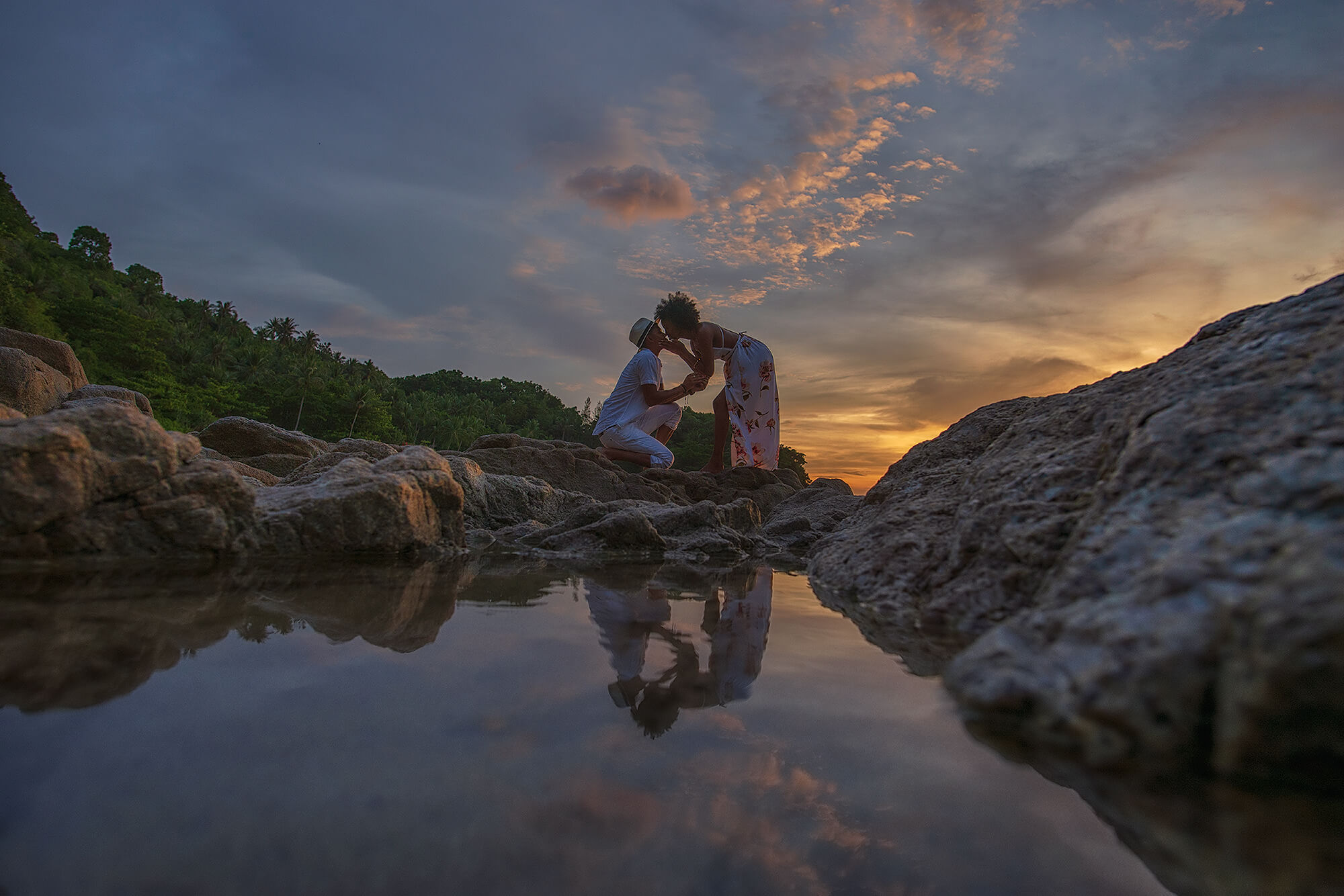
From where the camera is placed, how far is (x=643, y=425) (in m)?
9.38

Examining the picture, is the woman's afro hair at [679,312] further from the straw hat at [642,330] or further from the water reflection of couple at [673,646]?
the water reflection of couple at [673,646]

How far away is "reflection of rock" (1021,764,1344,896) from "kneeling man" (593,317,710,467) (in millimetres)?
8147

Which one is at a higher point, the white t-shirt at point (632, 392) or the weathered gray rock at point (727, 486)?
the white t-shirt at point (632, 392)

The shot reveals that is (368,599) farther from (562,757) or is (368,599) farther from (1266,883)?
(1266,883)

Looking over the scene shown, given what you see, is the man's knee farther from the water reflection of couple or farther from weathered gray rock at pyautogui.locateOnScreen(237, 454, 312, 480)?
the water reflection of couple

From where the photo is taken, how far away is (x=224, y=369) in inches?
1864

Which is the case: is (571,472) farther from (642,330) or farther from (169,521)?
(169,521)

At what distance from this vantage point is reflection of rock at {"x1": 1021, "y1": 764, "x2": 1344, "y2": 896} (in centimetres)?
74

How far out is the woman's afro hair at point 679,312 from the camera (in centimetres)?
889

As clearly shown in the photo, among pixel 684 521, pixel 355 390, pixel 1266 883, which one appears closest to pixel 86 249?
pixel 355 390

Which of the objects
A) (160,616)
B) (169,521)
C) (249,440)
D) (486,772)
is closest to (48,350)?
(249,440)

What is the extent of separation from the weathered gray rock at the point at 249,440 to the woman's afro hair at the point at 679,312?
15.7ft

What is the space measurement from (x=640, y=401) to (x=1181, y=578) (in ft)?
27.1

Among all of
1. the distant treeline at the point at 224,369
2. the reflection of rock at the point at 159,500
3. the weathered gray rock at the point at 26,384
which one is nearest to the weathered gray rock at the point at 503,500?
the reflection of rock at the point at 159,500
